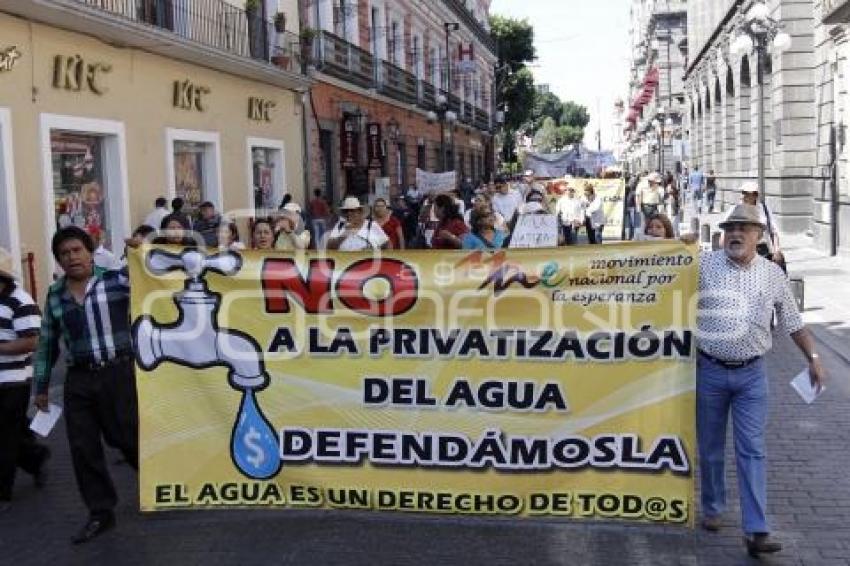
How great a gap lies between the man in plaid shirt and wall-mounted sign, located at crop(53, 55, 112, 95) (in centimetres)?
924

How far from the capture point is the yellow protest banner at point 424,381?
16.7 feet

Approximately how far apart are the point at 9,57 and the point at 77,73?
1701mm

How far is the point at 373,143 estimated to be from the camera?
30.0 m

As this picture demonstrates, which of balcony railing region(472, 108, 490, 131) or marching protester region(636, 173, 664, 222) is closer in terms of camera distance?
marching protester region(636, 173, 664, 222)

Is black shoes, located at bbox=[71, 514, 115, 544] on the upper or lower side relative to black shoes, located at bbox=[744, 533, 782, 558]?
lower

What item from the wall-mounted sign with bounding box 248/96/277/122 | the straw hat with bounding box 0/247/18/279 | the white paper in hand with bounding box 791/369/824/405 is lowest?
the white paper in hand with bounding box 791/369/824/405

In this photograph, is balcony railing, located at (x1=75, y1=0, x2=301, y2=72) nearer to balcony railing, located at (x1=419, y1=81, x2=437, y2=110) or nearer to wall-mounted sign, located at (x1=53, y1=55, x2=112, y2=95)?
wall-mounted sign, located at (x1=53, y1=55, x2=112, y2=95)

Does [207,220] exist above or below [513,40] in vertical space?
below

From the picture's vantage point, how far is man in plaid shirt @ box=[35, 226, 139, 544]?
5477 mm

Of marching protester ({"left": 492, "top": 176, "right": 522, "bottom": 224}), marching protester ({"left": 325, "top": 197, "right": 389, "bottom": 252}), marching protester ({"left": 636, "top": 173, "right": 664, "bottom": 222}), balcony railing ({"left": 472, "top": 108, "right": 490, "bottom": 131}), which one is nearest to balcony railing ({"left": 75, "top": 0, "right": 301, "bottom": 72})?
marching protester ({"left": 492, "top": 176, "right": 522, "bottom": 224})

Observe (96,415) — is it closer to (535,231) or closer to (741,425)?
(741,425)

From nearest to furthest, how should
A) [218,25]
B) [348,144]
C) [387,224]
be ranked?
1. [387,224]
2. [218,25]
3. [348,144]

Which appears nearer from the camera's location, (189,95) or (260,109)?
(189,95)

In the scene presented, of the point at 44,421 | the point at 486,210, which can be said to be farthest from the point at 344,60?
the point at 44,421
